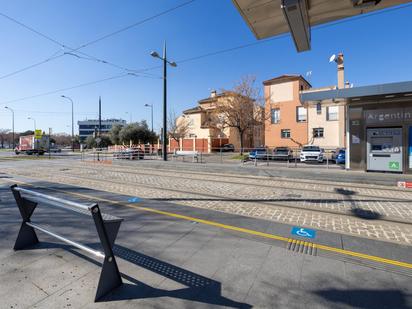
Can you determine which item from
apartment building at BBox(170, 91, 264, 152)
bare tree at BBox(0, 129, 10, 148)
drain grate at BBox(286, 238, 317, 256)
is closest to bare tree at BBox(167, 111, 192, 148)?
apartment building at BBox(170, 91, 264, 152)

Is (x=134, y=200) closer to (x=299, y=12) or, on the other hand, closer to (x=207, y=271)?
(x=207, y=271)

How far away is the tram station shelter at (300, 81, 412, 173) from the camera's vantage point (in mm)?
10180

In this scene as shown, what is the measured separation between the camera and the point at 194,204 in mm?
6461

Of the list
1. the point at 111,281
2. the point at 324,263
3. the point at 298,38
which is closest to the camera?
the point at 111,281

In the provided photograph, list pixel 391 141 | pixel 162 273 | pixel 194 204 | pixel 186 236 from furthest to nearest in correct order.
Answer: pixel 391 141 → pixel 194 204 → pixel 186 236 → pixel 162 273

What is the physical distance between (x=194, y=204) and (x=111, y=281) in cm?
393

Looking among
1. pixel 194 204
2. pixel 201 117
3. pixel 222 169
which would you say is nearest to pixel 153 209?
pixel 194 204

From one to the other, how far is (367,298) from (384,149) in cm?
1073

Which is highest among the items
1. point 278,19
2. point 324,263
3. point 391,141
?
point 278,19

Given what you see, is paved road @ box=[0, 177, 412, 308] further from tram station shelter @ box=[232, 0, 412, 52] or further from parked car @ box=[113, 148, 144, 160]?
parked car @ box=[113, 148, 144, 160]

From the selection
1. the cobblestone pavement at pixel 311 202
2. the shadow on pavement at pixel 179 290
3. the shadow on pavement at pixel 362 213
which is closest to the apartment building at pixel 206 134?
the cobblestone pavement at pixel 311 202

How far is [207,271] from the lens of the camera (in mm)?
3041

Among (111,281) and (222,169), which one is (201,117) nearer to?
(222,169)

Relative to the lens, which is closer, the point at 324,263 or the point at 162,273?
the point at 162,273
